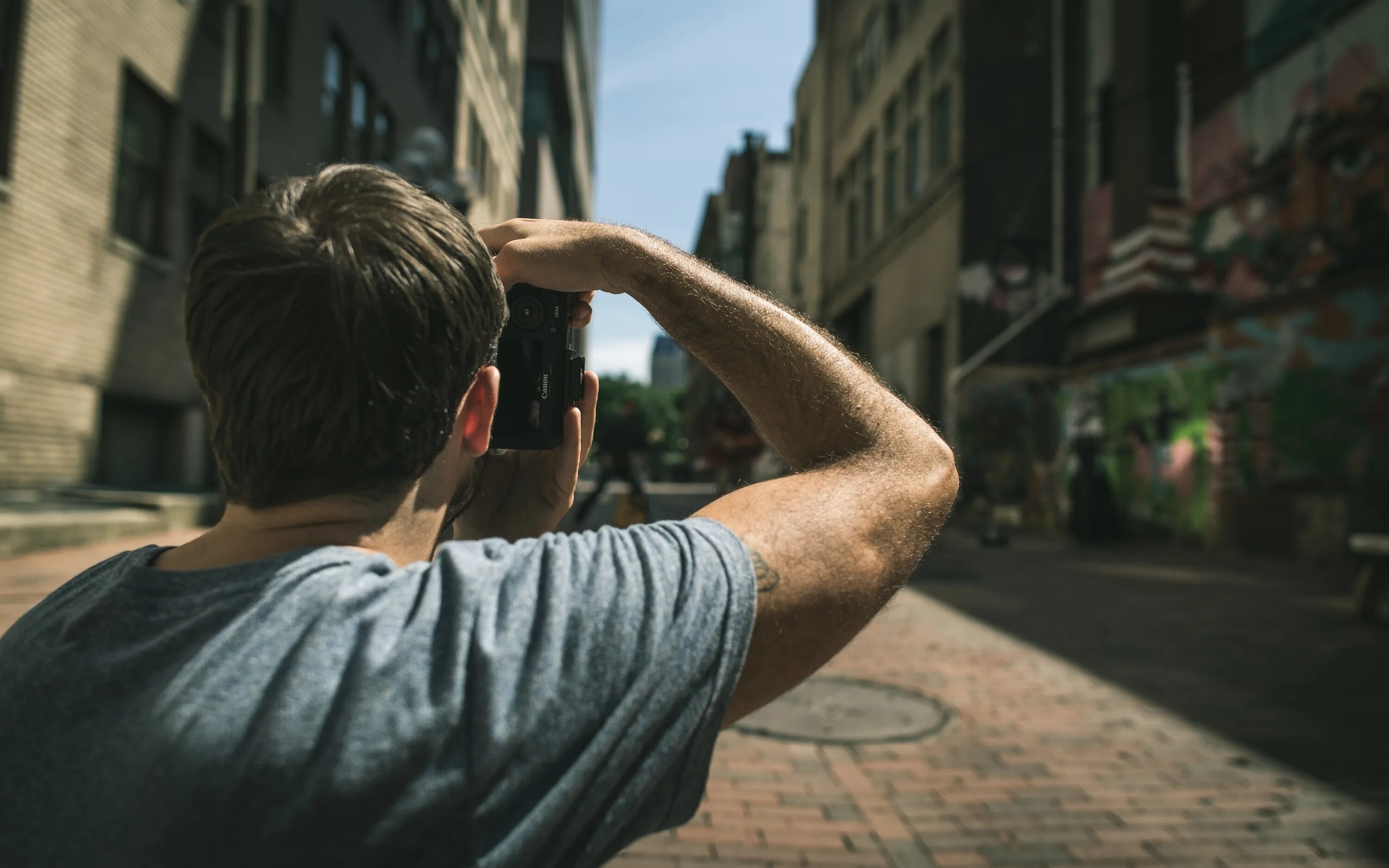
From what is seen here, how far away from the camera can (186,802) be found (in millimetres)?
804

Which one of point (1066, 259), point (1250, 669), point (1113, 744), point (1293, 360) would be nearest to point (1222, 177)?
point (1293, 360)

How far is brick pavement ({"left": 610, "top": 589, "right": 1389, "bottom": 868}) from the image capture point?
127 inches

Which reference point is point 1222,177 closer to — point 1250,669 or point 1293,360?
point 1293,360

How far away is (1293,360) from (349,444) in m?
14.3

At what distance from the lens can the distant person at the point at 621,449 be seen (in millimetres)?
10602

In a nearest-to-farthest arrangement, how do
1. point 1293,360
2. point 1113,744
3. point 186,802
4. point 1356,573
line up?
1. point 186,802
2. point 1113,744
3. point 1356,573
4. point 1293,360

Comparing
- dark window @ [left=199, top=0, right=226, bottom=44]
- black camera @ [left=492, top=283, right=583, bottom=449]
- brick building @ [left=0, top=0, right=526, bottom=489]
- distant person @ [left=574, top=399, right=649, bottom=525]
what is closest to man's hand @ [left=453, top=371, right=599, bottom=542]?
black camera @ [left=492, top=283, right=583, bottom=449]

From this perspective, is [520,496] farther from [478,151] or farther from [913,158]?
[478,151]

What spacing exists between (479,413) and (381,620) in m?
0.27

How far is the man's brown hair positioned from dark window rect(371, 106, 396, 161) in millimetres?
19649

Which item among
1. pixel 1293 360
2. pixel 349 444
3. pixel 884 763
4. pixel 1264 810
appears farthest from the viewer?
pixel 1293 360

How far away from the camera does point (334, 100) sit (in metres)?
17.9

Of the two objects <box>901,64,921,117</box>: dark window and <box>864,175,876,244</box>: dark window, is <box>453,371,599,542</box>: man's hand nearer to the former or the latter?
<box>901,64,921,117</box>: dark window

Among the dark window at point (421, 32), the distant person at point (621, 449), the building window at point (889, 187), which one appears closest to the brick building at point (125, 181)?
the distant person at point (621, 449)
